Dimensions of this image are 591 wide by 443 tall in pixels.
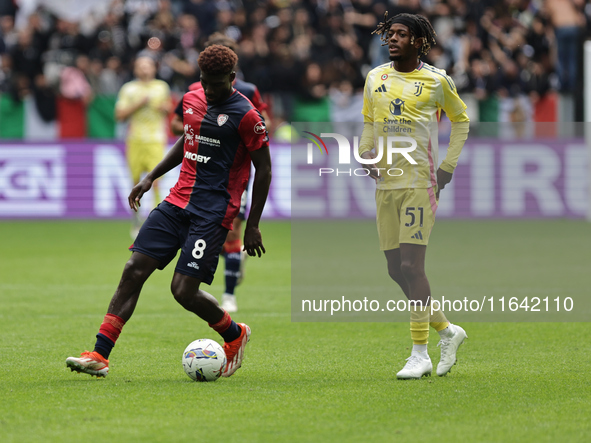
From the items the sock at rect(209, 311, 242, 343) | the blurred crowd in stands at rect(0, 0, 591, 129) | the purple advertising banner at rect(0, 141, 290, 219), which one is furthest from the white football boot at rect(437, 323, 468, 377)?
the blurred crowd in stands at rect(0, 0, 591, 129)

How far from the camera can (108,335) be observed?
5.73m

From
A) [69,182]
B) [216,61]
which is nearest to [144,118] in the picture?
[69,182]

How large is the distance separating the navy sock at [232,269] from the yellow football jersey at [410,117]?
298 centimetres

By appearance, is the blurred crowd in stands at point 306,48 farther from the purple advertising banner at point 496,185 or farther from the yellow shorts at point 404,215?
the yellow shorts at point 404,215

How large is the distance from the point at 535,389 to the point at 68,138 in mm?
14908

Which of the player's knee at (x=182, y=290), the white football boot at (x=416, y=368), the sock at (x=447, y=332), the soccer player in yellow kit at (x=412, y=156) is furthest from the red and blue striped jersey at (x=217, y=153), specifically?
the sock at (x=447, y=332)

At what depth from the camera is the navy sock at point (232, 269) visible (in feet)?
28.5

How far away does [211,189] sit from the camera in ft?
19.3

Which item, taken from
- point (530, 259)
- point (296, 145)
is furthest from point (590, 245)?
point (296, 145)

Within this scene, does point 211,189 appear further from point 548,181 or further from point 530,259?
→ point 548,181

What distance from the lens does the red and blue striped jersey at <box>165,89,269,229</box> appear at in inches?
229

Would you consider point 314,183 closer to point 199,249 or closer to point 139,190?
point 139,190

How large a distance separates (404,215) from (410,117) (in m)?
0.60

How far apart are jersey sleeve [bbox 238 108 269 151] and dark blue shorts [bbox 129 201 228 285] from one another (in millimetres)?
533
